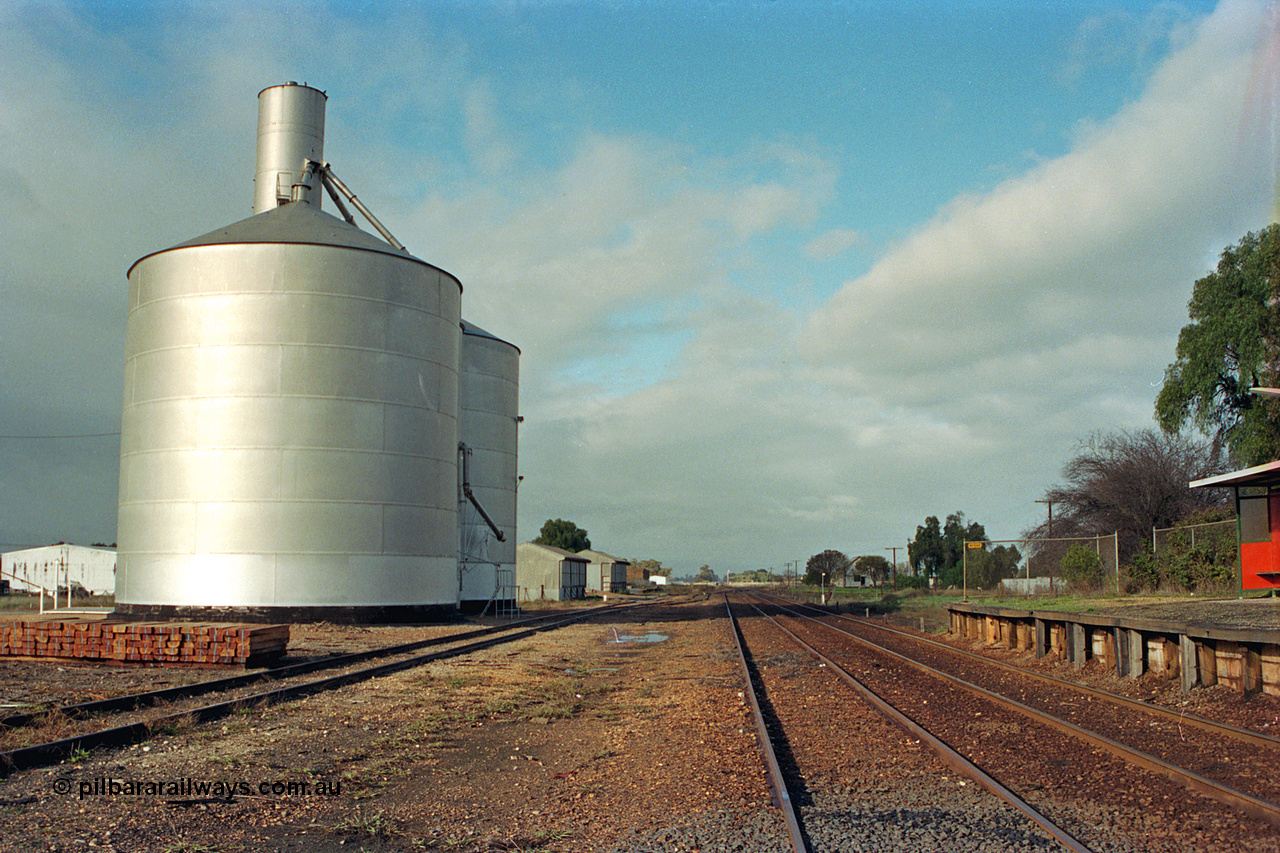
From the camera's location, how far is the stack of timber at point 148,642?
51.0ft

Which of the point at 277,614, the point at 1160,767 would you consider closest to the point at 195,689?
the point at 1160,767

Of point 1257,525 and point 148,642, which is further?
point 1257,525

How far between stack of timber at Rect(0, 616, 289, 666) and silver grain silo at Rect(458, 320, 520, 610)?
22.3m

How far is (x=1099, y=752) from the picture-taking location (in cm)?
898

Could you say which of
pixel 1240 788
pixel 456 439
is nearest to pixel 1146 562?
pixel 456 439

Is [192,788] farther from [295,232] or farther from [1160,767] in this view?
[295,232]

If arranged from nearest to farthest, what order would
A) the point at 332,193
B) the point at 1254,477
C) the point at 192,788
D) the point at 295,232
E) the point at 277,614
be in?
the point at 192,788 < the point at 1254,477 < the point at 277,614 < the point at 295,232 < the point at 332,193

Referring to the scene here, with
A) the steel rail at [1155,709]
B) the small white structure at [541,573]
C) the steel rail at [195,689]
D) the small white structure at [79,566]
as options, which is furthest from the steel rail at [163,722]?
the small white structure at [79,566]

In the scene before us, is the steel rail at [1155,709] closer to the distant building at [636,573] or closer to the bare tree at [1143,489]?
the bare tree at [1143,489]

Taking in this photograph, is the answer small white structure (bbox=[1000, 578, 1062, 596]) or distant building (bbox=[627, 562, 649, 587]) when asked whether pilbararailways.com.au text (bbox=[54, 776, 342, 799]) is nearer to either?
small white structure (bbox=[1000, 578, 1062, 596])

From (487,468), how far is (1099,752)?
35.4 m

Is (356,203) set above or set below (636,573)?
above

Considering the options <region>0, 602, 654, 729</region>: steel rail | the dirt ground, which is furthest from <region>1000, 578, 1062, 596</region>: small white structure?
the dirt ground

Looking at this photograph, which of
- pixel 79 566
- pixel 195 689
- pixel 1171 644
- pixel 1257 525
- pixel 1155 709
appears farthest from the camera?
→ pixel 79 566
